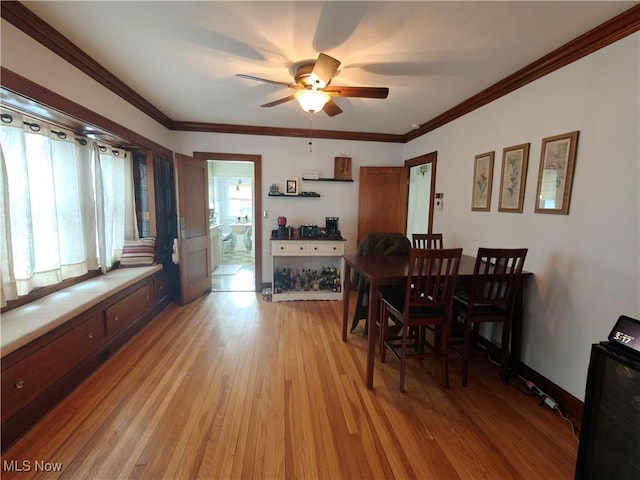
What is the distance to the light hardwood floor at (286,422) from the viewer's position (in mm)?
1467

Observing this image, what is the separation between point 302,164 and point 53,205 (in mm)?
2951

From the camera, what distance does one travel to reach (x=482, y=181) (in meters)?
2.81

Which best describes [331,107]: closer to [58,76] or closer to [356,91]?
[356,91]

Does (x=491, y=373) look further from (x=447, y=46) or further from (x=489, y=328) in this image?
(x=447, y=46)

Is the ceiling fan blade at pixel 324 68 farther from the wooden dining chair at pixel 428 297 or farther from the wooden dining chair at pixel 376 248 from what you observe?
the wooden dining chair at pixel 376 248

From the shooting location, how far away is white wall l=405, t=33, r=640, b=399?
1.61m

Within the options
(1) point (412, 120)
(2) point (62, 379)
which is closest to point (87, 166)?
(2) point (62, 379)

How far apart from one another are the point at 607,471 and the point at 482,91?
289 centimetres

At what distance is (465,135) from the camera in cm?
308

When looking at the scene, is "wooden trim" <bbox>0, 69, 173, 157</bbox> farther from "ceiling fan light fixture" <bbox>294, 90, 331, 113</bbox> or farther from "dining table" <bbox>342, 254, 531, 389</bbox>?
"dining table" <bbox>342, 254, 531, 389</bbox>

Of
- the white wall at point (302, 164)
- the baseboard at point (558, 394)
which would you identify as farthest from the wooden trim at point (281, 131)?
the baseboard at point (558, 394)

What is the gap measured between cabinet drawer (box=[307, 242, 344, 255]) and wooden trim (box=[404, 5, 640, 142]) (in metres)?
2.20

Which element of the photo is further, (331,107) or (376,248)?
(376,248)

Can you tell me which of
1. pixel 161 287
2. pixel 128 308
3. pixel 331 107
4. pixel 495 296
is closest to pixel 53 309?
pixel 128 308
